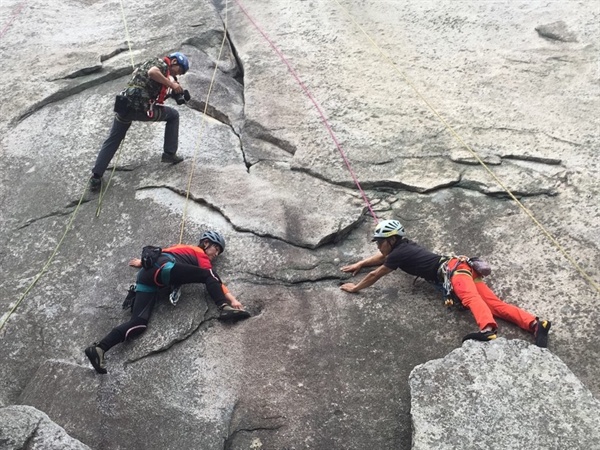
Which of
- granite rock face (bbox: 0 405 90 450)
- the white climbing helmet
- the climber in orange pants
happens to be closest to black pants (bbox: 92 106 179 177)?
the climber in orange pants

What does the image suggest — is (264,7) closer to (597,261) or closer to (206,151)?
(206,151)

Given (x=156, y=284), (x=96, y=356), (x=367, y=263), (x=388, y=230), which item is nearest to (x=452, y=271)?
(x=388, y=230)

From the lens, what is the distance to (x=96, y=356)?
19.0 feet

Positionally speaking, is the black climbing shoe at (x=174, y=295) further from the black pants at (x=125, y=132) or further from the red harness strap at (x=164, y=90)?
the red harness strap at (x=164, y=90)

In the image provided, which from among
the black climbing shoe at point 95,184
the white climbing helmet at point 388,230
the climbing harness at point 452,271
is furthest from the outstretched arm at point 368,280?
the black climbing shoe at point 95,184

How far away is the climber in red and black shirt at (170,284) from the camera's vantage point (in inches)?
237

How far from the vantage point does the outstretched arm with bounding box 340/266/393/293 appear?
242 inches

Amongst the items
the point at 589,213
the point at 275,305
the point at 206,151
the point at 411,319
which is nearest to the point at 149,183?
the point at 206,151

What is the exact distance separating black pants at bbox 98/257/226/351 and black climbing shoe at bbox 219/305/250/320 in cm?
8

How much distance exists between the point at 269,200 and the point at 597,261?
3.33 metres

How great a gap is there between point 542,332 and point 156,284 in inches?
133

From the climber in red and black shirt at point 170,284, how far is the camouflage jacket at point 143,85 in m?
2.03

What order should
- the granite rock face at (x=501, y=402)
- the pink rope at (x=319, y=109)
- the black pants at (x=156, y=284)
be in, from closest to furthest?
the granite rock face at (x=501, y=402), the black pants at (x=156, y=284), the pink rope at (x=319, y=109)

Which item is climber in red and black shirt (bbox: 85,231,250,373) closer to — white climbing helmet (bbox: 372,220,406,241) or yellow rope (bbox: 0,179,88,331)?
yellow rope (bbox: 0,179,88,331)
